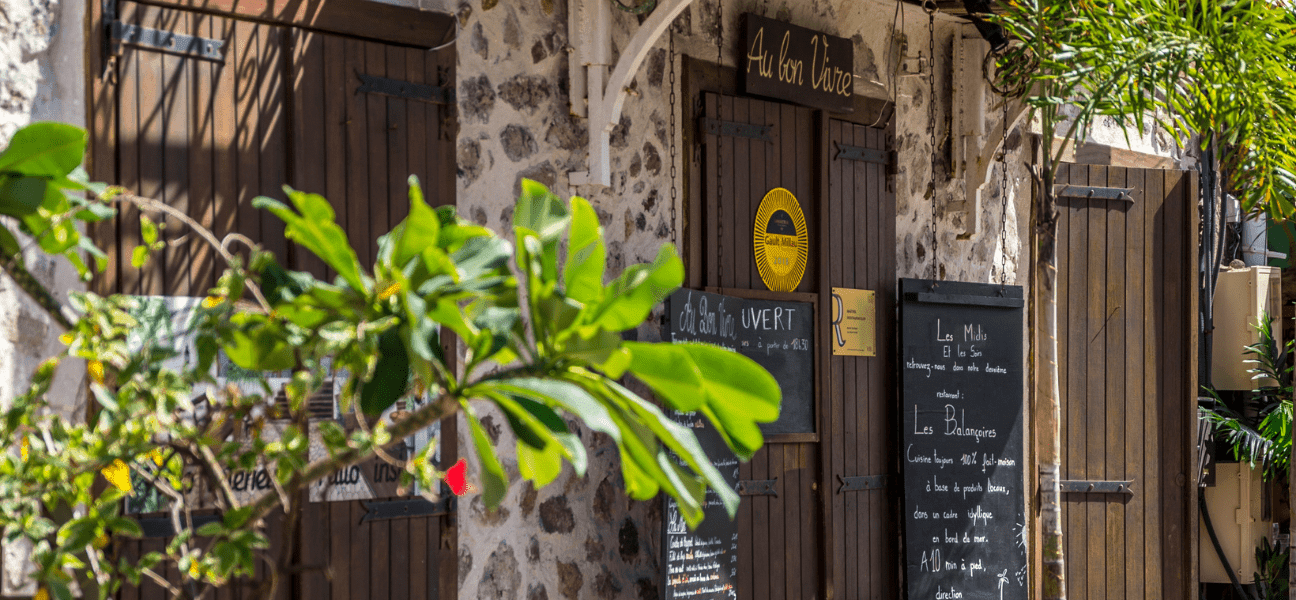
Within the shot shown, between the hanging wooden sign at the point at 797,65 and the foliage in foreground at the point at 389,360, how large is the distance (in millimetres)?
3398

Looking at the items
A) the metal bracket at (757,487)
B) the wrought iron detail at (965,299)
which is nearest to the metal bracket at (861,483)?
the metal bracket at (757,487)

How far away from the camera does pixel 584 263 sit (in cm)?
110

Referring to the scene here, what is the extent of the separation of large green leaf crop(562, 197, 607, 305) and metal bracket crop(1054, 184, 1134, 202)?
16.2 ft

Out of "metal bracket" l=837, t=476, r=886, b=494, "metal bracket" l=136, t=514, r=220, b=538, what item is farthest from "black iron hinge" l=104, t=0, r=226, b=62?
"metal bracket" l=837, t=476, r=886, b=494

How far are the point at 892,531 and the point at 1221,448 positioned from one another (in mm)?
2725

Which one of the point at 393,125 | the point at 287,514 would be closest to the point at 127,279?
the point at 393,125

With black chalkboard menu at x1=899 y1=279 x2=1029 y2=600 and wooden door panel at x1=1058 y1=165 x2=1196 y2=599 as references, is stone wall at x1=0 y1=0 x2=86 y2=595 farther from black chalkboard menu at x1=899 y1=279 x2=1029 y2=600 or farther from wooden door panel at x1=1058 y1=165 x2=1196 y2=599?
wooden door panel at x1=1058 y1=165 x2=1196 y2=599

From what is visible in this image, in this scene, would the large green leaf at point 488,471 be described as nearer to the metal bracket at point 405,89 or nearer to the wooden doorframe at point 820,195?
the metal bracket at point 405,89

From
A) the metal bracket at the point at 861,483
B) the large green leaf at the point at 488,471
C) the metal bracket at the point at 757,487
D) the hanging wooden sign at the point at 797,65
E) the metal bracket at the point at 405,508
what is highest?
the hanging wooden sign at the point at 797,65

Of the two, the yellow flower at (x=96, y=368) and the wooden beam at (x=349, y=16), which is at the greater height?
the wooden beam at (x=349, y=16)

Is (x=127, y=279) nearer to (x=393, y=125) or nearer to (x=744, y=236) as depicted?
(x=393, y=125)

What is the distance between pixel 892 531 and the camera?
5.07 meters

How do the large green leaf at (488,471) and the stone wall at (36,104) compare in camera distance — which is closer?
the large green leaf at (488,471)

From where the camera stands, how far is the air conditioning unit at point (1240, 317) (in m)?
6.61
